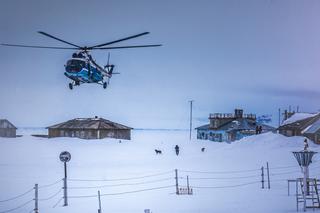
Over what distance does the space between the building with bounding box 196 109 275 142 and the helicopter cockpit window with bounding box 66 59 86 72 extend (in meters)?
7.38

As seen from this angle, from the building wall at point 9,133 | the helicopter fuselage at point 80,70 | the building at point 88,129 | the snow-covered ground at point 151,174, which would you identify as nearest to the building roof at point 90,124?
the building at point 88,129

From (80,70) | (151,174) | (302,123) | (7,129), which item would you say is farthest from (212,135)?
(80,70)

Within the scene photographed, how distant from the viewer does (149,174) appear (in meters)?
12.3

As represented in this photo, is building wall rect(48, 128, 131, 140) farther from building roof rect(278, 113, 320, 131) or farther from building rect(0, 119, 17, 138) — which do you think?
building roof rect(278, 113, 320, 131)

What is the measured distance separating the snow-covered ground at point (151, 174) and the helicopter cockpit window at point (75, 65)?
2.95m

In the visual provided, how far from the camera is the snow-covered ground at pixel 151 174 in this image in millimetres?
8703

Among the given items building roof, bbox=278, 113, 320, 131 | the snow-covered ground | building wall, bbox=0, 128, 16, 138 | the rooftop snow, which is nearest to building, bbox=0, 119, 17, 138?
building wall, bbox=0, 128, 16, 138

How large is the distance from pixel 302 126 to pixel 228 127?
3.16 m

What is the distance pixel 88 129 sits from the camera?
1952cm

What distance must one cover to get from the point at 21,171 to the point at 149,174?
12.8ft

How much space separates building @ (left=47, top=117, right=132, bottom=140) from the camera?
1923 centimetres

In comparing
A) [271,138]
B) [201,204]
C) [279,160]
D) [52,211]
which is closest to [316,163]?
[279,160]

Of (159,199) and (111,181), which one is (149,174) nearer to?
(111,181)

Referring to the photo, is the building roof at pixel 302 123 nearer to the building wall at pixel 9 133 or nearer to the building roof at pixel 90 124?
the building roof at pixel 90 124
